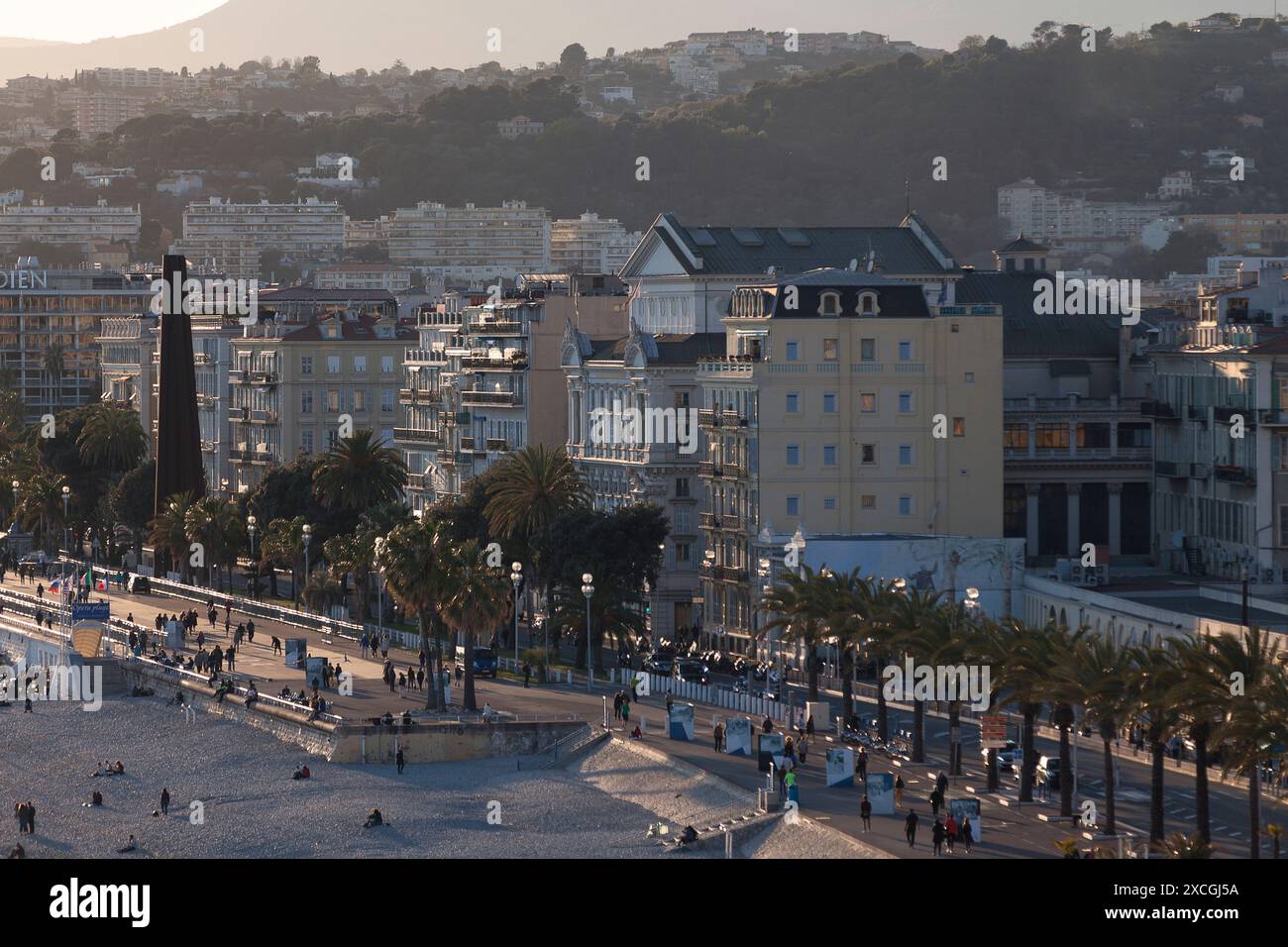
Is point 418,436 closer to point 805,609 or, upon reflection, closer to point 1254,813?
point 805,609

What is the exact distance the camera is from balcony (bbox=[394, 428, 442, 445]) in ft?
430

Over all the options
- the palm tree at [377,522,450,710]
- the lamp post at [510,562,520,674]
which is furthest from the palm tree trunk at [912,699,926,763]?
the lamp post at [510,562,520,674]

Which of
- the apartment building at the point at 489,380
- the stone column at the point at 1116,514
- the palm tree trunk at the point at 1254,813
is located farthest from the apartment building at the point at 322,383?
the palm tree trunk at the point at 1254,813

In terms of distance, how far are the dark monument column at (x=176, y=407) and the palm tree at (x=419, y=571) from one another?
47679mm

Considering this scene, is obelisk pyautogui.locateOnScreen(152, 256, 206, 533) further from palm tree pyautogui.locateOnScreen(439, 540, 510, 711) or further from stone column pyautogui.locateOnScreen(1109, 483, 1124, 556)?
palm tree pyautogui.locateOnScreen(439, 540, 510, 711)

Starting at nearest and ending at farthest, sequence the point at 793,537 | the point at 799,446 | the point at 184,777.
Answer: the point at 184,777, the point at 793,537, the point at 799,446

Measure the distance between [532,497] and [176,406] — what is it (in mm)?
38708

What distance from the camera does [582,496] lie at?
344 feet

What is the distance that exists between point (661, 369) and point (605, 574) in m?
14.1

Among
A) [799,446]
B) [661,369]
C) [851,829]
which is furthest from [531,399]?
[851,829]

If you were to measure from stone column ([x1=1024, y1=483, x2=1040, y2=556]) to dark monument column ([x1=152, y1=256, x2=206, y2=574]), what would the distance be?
41.9 m

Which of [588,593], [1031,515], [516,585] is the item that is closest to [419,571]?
[588,593]

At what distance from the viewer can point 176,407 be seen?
13575cm
